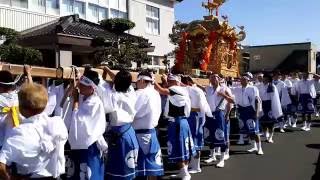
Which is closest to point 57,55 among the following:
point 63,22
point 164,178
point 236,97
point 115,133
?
point 63,22

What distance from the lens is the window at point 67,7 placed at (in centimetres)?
1794

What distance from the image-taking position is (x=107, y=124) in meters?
5.71

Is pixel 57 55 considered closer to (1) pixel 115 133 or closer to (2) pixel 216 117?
(2) pixel 216 117

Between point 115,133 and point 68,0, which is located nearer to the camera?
point 115,133

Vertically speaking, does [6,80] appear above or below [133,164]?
above

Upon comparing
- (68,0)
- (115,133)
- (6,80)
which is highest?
(68,0)

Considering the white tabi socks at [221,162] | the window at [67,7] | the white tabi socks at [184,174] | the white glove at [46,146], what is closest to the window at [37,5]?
the window at [67,7]

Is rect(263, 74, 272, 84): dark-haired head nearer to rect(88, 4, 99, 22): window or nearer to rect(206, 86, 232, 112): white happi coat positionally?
rect(206, 86, 232, 112): white happi coat

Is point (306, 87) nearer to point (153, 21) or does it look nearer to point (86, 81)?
point (153, 21)

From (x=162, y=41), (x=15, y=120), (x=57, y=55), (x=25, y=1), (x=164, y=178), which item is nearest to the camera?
(x=15, y=120)

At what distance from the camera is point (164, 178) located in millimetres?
8055

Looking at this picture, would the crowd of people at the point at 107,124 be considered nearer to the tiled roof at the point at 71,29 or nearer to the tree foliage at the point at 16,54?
the tree foliage at the point at 16,54

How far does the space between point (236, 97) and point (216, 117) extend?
1.83m

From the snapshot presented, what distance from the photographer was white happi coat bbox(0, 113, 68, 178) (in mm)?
3303
